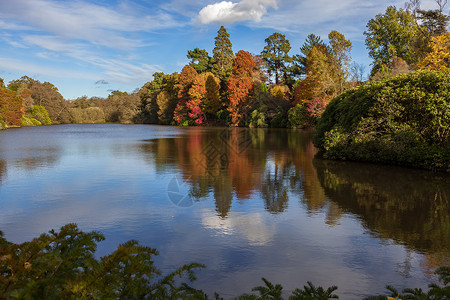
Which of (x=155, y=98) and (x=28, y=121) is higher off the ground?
(x=155, y=98)

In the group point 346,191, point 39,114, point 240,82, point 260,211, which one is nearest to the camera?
point 260,211

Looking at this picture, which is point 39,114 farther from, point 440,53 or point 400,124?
point 400,124

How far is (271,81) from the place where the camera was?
57.5 metres

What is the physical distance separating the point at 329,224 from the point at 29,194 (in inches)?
258

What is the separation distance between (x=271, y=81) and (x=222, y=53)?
12.0 meters

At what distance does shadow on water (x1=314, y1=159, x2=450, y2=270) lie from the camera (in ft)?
15.9

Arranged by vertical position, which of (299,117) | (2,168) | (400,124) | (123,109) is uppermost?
(123,109)

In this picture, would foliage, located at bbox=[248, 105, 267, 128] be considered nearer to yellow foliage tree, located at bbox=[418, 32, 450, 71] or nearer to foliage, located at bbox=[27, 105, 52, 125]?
yellow foliage tree, located at bbox=[418, 32, 450, 71]

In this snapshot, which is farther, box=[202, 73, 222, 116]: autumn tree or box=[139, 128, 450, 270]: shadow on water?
box=[202, 73, 222, 116]: autumn tree

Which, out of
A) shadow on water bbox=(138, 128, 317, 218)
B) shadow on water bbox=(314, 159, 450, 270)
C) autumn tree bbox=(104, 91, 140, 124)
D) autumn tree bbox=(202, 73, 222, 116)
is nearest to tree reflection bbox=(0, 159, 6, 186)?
shadow on water bbox=(138, 128, 317, 218)

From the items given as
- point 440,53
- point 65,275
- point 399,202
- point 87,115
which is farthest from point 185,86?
point 65,275

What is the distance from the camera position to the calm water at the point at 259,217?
390 cm

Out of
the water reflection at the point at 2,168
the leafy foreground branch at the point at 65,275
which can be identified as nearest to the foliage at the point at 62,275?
the leafy foreground branch at the point at 65,275

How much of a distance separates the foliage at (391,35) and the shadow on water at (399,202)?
131 ft
